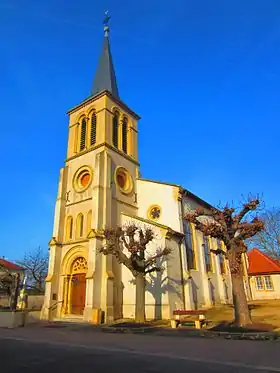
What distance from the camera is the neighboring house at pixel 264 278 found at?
1302 inches

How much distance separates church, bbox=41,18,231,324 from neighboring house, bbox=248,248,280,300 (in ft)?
23.4

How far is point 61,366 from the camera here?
605 centimetres

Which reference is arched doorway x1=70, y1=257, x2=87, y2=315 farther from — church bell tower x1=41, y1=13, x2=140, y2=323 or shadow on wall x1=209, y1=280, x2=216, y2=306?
shadow on wall x1=209, y1=280, x2=216, y2=306

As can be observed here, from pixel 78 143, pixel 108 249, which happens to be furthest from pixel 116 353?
pixel 78 143

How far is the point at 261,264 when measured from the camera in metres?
35.3

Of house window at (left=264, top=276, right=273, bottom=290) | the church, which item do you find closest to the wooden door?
the church

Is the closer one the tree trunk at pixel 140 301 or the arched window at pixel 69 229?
the tree trunk at pixel 140 301

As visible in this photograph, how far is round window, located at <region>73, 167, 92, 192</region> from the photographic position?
85.8ft

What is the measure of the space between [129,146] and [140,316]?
18.5 m

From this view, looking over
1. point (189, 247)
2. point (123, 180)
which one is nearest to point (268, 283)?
point (189, 247)

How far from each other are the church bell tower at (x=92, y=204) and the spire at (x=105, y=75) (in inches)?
9.2

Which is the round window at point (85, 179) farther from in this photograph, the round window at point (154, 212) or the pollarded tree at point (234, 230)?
the pollarded tree at point (234, 230)

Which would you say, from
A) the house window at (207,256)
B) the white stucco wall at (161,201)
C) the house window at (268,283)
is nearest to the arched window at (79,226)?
the white stucco wall at (161,201)

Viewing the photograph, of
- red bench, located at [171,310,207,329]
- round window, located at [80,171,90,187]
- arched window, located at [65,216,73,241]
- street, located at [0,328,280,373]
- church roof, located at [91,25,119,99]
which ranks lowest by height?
street, located at [0,328,280,373]
